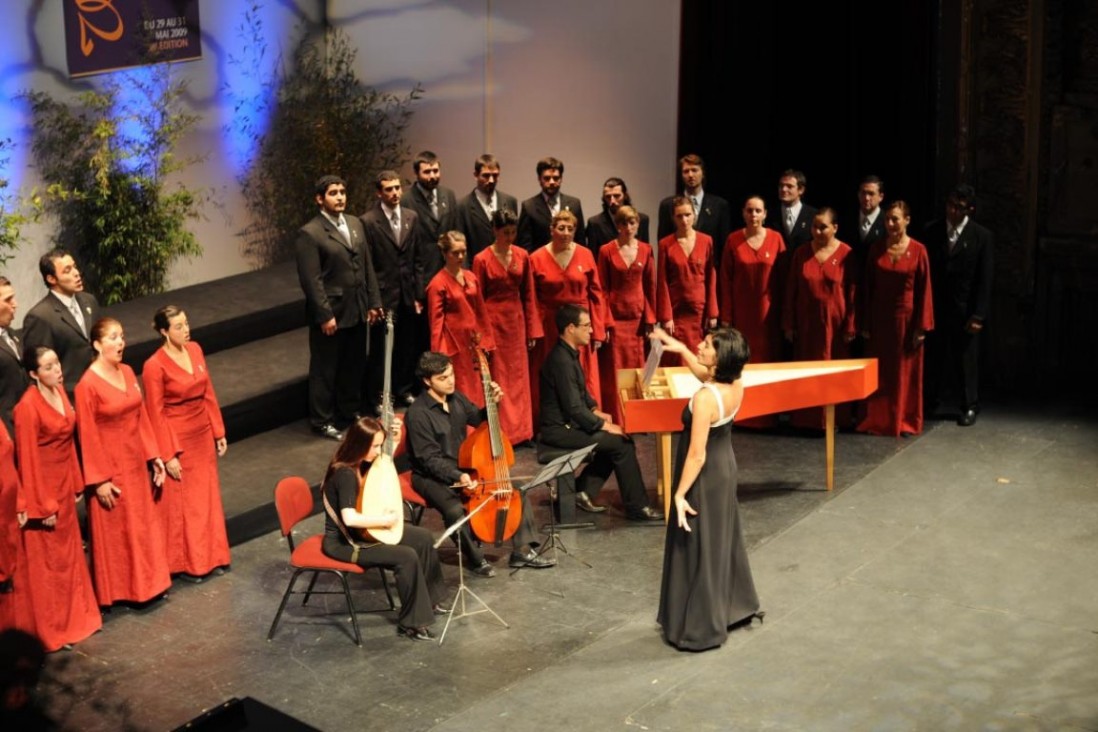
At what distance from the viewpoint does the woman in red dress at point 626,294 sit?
Answer: 8.93m

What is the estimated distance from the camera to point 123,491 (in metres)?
6.90

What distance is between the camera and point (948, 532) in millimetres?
7641

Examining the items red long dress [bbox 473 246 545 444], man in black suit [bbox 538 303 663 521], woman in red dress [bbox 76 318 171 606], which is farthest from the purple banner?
man in black suit [bbox 538 303 663 521]

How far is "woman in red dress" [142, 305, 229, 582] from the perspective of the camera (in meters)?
7.05

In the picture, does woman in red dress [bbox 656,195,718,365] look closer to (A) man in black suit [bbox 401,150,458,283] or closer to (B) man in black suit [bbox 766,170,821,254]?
(B) man in black suit [bbox 766,170,821,254]

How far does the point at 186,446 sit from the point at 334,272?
184 cm

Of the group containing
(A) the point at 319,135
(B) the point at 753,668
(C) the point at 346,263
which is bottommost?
(B) the point at 753,668

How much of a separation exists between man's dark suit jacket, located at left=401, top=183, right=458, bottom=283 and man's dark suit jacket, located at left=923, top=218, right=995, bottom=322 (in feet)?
9.40

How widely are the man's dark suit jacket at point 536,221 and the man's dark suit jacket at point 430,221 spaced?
1.34 ft

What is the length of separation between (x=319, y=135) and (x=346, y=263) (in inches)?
114

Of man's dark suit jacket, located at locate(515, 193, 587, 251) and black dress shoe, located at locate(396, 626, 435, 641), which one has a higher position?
man's dark suit jacket, located at locate(515, 193, 587, 251)

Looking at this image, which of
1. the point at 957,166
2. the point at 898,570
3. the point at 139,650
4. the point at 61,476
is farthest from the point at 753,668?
the point at 957,166

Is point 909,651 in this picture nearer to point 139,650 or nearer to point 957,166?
point 139,650

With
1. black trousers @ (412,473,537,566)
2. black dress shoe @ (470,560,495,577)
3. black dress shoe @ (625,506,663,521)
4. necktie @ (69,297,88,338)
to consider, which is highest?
necktie @ (69,297,88,338)
